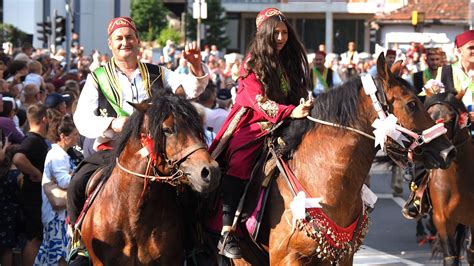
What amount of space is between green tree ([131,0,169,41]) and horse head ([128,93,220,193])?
58073 millimetres

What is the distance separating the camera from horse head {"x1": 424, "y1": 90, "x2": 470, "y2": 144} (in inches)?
449

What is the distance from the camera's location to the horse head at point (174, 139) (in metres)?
7.71

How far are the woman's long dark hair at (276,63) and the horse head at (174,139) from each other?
94 cm

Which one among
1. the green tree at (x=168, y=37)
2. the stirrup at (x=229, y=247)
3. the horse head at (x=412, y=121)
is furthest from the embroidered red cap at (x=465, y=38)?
the green tree at (x=168, y=37)

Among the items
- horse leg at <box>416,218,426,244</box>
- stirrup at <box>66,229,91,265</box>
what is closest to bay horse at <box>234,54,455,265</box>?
stirrup at <box>66,229,91,265</box>

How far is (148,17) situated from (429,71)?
5270 centimetres

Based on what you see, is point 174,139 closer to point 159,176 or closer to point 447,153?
point 159,176

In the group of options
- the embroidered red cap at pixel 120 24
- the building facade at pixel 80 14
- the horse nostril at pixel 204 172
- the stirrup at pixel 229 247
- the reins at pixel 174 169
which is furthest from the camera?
the building facade at pixel 80 14

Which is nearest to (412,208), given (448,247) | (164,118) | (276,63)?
(448,247)

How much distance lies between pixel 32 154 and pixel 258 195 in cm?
384

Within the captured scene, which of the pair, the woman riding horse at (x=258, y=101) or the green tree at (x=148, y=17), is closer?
the woman riding horse at (x=258, y=101)

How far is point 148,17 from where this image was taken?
2648 inches

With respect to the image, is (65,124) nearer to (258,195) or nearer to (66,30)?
(258,195)

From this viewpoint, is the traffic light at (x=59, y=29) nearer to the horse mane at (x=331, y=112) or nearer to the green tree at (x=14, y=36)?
the green tree at (x=14, y=36)
